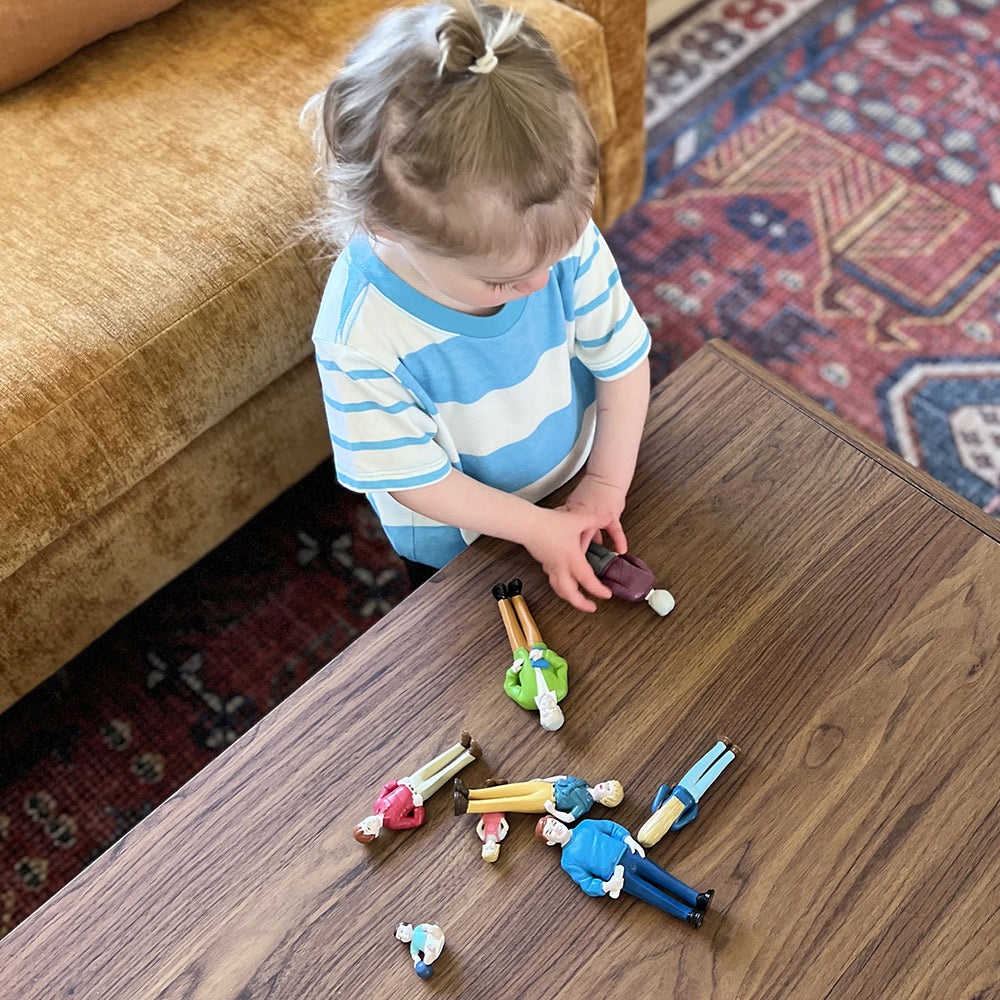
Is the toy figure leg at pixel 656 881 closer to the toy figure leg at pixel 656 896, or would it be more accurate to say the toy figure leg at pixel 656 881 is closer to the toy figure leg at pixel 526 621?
the toy figure leg at pixel 656 896

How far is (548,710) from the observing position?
67cm

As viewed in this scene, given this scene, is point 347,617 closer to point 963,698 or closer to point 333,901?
point 333,901

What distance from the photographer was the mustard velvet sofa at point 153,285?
921 mm

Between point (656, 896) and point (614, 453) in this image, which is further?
point (614, 453)

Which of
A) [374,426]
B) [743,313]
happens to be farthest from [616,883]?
[743,313]

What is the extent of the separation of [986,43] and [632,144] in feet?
2.62

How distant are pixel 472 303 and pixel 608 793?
0.34m

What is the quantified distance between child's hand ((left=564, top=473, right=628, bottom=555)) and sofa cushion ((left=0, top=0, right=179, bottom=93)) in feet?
2.56

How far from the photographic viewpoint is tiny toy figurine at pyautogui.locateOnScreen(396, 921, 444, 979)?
0.60m

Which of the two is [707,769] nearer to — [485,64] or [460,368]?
[460,368]

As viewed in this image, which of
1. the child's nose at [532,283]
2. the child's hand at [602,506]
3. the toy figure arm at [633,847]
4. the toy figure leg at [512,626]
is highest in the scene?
the child's nose at [532,283]

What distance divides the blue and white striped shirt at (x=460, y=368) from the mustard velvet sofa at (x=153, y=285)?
262 mm

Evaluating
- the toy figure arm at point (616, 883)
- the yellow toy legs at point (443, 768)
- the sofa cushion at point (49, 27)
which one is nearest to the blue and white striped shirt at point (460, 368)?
the yellow toy legs at point (443, 768)

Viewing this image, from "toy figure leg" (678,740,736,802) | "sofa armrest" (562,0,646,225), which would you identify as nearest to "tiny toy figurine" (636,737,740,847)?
"toy figure leg" (678,740,736,802)
